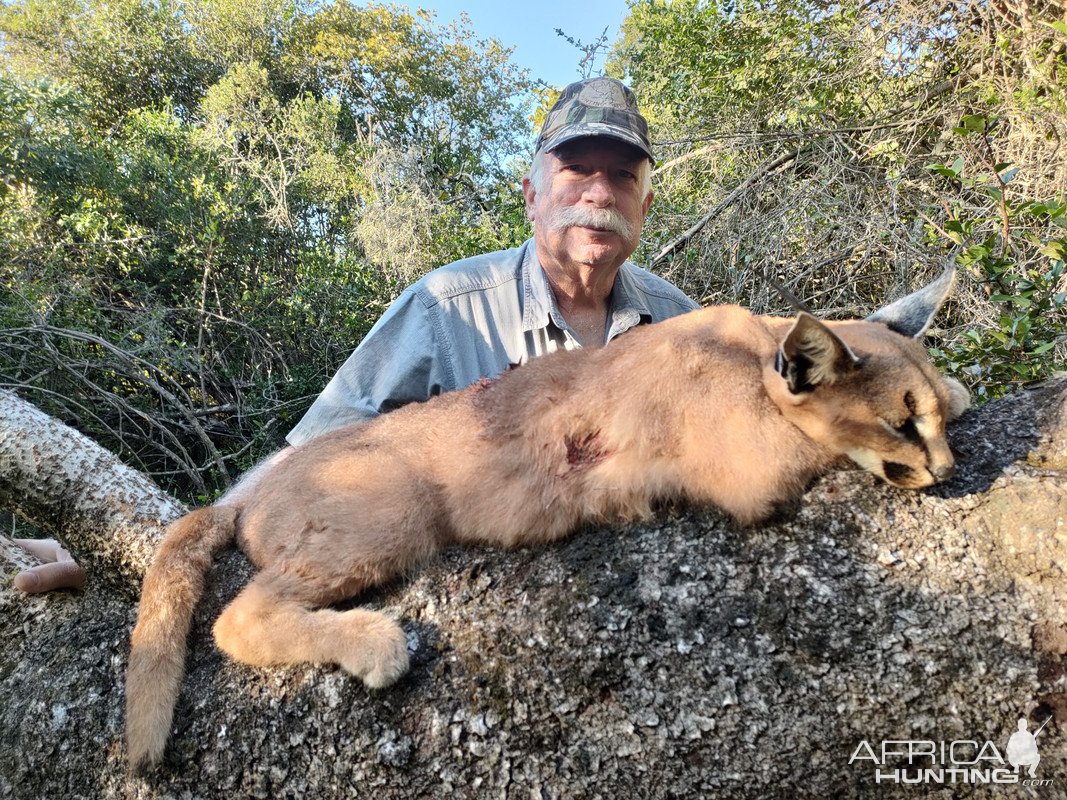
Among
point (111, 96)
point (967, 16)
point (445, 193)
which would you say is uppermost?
point (111, 96)

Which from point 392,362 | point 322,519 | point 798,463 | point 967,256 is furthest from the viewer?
point 392,362

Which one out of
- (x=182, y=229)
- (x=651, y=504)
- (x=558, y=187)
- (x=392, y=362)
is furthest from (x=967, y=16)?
(x=182, y=229)

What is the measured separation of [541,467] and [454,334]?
2.59 m

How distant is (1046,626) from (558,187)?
4.15 m

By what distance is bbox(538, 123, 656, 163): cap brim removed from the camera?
4.73 meters

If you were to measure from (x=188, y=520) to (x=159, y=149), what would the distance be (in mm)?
15516

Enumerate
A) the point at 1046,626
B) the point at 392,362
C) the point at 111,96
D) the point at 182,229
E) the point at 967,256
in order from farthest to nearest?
the point at 111,96
the point at 182,229
the point at 392,362
the point at 967,256
the point at 1046,626

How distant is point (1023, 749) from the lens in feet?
5.90

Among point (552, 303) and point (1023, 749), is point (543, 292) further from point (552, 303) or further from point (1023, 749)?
point (1023, 749)

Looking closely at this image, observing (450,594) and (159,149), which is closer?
(450,594)

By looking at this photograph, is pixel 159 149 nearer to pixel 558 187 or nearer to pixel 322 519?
pixel 558 187

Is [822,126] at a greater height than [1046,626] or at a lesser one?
greater

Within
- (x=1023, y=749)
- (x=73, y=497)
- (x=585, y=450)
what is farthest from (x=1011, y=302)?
(x=73, y=497)

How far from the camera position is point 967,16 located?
7.49 metres
